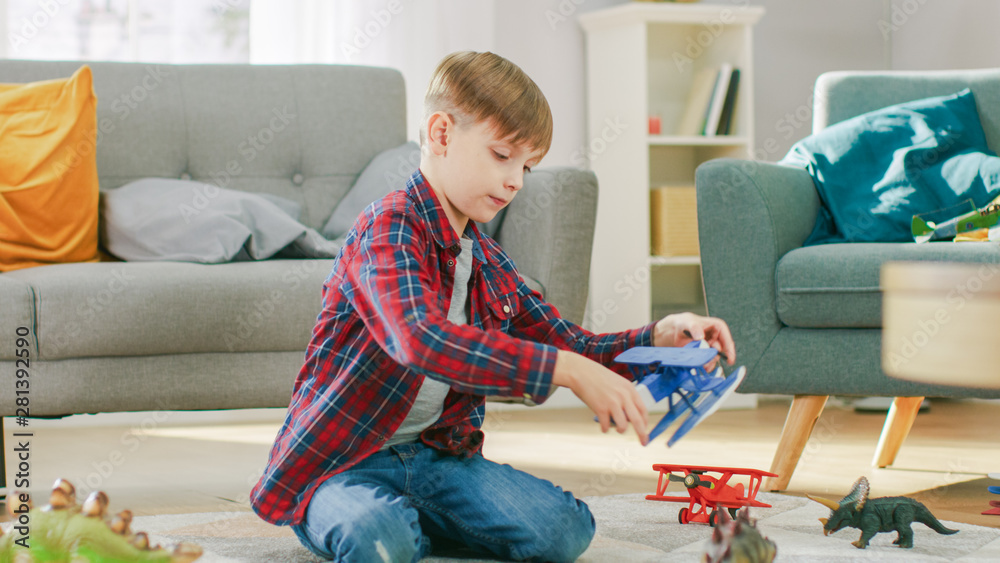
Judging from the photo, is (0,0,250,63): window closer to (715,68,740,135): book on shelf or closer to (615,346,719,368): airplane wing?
(715,68,740,135): book on shelf

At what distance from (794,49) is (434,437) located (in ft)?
8.62

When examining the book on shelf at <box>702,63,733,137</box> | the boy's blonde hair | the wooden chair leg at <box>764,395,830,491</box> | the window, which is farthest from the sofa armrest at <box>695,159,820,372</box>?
the window

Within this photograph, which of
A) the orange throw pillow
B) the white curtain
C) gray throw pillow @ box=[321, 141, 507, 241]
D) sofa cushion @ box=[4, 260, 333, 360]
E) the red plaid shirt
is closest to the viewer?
the red plaid shirt

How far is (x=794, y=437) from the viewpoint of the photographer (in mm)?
1558

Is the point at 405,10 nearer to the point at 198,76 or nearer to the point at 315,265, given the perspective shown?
the point at 198,76

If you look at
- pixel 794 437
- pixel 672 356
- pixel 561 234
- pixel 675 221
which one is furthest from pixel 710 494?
pixel 675 221

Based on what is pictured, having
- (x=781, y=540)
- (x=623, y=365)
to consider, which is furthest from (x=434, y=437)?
(x=781, y=540)

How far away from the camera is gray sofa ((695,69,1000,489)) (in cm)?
151

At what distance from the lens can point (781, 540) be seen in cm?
122

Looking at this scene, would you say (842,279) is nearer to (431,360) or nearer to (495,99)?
(495,99)

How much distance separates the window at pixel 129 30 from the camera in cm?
267

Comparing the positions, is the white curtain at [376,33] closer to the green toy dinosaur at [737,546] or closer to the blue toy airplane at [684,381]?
the blue toy airplane at [684,381]

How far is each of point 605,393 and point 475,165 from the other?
32 centimetres

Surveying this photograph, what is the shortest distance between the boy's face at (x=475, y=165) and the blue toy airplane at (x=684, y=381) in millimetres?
219
